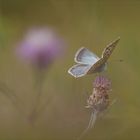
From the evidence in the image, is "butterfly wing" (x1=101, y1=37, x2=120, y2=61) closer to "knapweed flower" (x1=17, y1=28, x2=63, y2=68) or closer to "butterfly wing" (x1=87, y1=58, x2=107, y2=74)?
"butterfly wing" (x1=87, y1=58, x2=107, y2=74)

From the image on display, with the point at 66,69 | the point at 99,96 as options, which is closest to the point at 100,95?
the point at 99,96

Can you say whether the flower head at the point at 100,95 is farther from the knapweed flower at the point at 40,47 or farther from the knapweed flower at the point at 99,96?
the knapweed flower at the point at 40,47

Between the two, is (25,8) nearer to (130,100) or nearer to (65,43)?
(65,43)

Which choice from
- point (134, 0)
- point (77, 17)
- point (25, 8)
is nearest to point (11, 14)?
point (25, 8)

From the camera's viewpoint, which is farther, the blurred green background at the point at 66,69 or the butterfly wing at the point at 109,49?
the blurred green background at the point at 66,69

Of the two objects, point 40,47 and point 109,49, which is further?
point 40,47

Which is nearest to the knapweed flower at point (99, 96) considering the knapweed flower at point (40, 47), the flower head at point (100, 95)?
the flower head at point (100, 95)

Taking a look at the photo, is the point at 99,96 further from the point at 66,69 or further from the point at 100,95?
the point at 66,69
